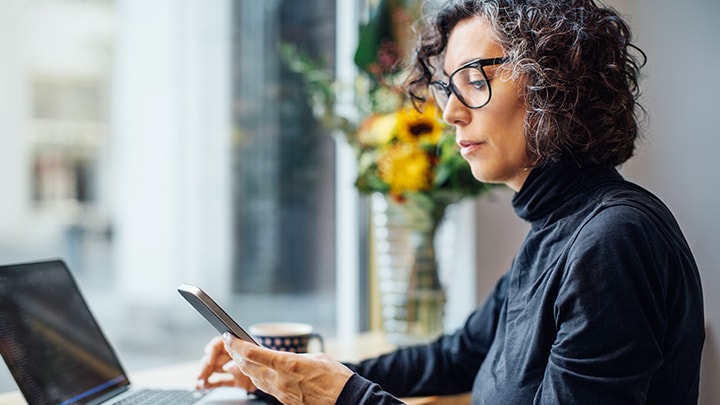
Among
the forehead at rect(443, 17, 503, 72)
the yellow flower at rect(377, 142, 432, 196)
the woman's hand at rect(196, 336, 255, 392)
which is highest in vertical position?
the forehead at rect(443, 17, 503, 72)

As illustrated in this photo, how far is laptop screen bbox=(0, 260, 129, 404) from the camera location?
0.98m

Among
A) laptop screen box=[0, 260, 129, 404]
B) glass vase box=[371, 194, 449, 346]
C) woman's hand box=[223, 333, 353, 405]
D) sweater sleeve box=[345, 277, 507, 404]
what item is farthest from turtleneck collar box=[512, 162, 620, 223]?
laptop screen box=[0, 260, 129, 404]

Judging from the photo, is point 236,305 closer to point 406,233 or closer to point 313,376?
point 406,233

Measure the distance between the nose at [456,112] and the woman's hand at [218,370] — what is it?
523 millimetres

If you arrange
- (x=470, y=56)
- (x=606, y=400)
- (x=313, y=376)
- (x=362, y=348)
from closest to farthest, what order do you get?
(x=606, y=400)
(x=313, y=376)
(x=470, y=56)
(x=362, y=348)

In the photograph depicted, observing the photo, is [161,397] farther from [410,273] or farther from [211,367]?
[410,273]

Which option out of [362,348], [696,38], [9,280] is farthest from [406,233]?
[9,280]

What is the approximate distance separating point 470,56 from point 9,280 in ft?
2.43

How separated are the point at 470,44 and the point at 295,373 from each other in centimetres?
54

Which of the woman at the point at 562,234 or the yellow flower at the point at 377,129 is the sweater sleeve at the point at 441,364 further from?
the yellow flower at the point at 377,129

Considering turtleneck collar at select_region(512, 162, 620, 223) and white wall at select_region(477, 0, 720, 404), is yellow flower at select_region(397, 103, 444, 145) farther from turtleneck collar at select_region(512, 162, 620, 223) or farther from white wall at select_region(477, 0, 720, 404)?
turtleneck collar at select_region(512, 162, 620, 223)

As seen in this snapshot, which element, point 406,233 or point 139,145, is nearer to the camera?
point 406,233

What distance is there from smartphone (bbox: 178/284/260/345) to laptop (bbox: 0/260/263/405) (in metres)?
0.24

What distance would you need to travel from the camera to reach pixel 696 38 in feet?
4.07
